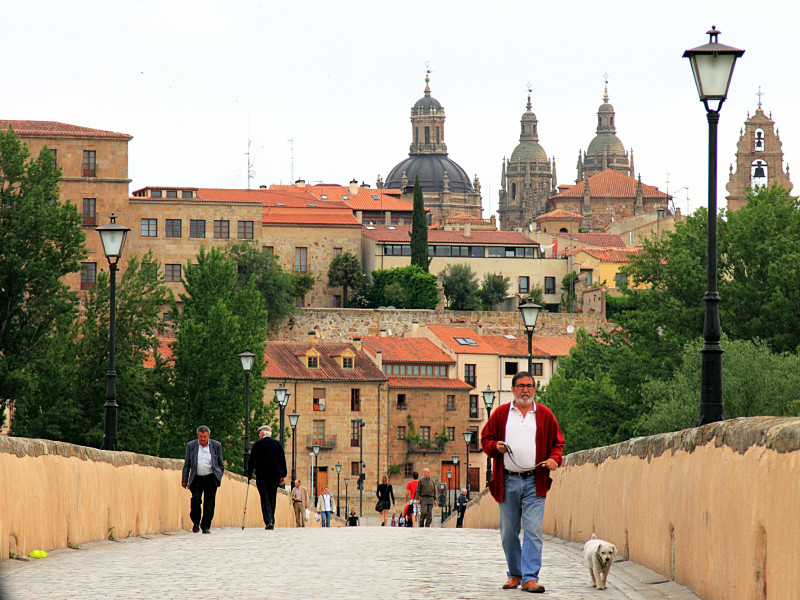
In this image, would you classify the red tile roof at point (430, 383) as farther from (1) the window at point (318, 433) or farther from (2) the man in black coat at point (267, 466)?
(2) the man in black coat at point (267, 466)

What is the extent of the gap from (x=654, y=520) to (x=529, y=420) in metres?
1.65

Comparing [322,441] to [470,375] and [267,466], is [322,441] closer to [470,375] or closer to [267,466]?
[470,375]

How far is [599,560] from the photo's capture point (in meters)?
9.66

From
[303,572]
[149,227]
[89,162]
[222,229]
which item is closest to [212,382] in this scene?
[89,162]

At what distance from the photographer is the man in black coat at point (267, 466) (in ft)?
59.2

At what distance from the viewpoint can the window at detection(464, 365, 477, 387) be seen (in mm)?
89188

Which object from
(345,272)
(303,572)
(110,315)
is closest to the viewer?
(303,572)

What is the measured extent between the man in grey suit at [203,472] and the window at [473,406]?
69.1m

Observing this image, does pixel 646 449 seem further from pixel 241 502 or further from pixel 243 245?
pixel 243 245

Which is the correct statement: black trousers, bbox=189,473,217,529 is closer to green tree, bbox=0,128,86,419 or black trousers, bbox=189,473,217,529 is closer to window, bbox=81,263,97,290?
green tree, bbox=0,128,86,419

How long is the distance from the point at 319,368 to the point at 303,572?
7120 cm

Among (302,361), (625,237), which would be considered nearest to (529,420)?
(302,361)

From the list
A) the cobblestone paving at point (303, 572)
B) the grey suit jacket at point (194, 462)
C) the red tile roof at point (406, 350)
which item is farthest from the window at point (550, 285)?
the cobblestone paving at point (303, 572)

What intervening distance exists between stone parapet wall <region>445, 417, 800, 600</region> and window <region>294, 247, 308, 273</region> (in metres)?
88.8
